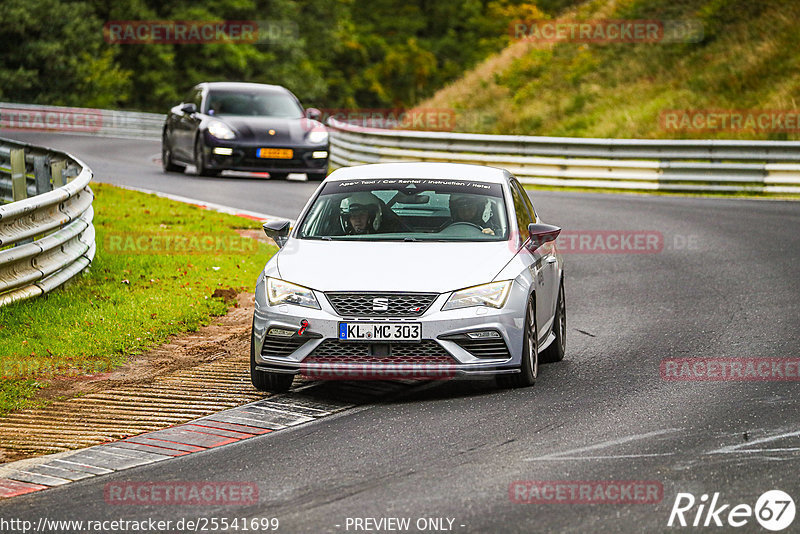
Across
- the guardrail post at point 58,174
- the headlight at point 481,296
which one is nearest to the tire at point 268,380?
the headlight at point 481,296

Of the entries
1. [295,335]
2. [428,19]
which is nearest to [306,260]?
[295,335]

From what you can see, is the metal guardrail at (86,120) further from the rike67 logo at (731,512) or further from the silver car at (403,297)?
the rike67 logo at (731,512)

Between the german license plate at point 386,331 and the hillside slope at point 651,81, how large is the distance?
896 inches

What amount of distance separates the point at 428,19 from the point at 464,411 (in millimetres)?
97353

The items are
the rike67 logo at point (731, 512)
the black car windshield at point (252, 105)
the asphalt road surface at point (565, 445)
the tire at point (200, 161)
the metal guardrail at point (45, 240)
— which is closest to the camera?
the rike67 logo at point (731, 512)

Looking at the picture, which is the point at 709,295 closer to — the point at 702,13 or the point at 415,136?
the point at 415,136

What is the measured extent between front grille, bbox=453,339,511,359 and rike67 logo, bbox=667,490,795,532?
104 inches

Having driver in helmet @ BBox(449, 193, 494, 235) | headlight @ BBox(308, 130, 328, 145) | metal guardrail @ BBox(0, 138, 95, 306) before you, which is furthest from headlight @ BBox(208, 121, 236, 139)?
driver in helmet @ BBox(449, 193, 494, 235)

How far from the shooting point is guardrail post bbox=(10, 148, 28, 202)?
50.9ft

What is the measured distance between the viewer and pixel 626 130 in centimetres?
3234

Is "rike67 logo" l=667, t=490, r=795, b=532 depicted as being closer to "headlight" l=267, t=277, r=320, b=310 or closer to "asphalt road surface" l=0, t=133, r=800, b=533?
"asphalt road surface" l=0, t=133, r=800, b=533

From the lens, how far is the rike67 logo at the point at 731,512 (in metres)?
5.66

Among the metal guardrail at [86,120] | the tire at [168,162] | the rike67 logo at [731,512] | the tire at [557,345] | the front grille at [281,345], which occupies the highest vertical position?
the rike67 logo at [731,512]

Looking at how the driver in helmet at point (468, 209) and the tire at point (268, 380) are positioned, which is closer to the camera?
the tire at point (268, 380)
